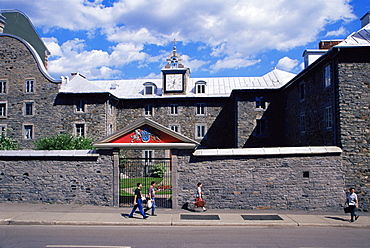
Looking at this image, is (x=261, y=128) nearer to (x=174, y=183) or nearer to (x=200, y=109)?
(x=200, y=109)

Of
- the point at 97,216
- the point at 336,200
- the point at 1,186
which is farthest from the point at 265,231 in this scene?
the point at 1,186

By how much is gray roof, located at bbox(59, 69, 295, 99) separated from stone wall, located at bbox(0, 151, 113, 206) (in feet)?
53.3

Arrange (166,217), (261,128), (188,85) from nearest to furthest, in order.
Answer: (166,217), (261,128), (188,85)

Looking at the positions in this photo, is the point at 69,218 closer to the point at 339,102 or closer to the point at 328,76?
the point at 339,102

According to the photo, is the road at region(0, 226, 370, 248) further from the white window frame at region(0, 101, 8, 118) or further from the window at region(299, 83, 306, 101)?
the white window frame at region(0, 101, 8, 118)

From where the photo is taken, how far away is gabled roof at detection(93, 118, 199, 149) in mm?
15211

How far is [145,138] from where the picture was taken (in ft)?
50.5

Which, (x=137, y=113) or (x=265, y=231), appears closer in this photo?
(x=265, y=231)

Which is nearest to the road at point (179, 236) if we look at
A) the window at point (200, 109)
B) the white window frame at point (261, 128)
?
the white window frame at point (261, 128)

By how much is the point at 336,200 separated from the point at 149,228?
9.12 m

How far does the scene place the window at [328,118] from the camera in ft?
58.2

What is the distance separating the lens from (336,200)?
1546 centimetres

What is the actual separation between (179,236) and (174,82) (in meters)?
26.4

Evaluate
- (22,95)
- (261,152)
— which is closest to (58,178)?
(261,152)
